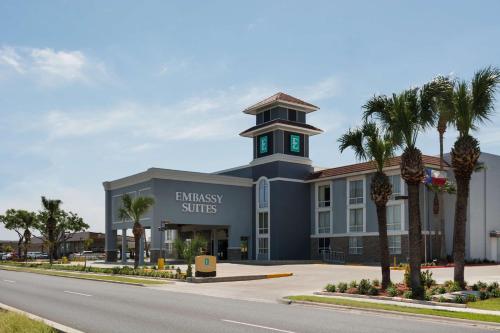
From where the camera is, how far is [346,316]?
1627cm

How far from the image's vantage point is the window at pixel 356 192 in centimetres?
5181

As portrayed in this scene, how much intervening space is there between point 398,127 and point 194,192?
35691 millimetres

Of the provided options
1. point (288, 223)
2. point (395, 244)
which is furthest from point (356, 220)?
point (288, 223)

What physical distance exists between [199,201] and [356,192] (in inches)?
591

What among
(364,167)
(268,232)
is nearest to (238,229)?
(268,232)

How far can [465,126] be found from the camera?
22031 millimetres

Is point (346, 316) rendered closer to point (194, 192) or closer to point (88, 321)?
point (88, 321)

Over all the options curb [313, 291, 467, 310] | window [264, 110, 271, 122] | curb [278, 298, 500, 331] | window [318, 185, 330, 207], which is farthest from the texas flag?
curb [278, 298, 500, 331]

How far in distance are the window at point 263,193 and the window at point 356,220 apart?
8.67 metres

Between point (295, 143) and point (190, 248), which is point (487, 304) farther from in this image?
point (295, 143)

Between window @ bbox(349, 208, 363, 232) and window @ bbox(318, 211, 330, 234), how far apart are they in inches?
137

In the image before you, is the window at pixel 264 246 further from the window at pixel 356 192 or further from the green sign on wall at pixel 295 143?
the window at pixel 356 192

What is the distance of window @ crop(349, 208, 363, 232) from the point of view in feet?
169

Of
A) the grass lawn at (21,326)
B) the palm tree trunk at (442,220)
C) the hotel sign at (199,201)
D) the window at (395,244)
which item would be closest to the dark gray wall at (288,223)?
the hotel sign at (199,201)
